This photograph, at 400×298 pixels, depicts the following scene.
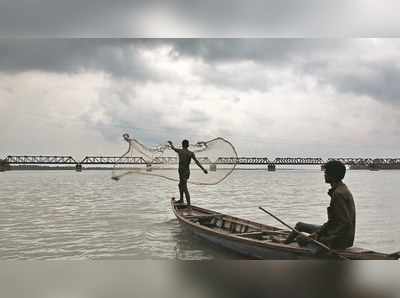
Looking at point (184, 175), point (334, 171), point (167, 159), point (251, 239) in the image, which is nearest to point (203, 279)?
point (251, 239)

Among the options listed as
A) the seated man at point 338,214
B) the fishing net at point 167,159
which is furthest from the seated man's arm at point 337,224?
the fishing net at point 167,159

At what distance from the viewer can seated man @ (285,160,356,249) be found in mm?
2703

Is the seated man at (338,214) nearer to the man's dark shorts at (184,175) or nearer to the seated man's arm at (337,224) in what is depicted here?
the seated man's arm at (337,224)

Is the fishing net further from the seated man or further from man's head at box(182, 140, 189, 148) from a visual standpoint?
the seated man

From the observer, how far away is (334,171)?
2779 millimetres

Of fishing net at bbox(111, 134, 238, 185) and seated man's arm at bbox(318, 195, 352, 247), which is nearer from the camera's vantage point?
seated man's arm at bbox(318, 195, 352, 247)

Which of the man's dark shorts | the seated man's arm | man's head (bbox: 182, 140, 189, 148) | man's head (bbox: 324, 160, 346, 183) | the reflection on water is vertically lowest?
the reflection on water

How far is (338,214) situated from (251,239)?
1.03 meters

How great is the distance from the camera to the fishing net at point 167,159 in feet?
15.9

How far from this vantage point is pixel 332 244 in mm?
2850

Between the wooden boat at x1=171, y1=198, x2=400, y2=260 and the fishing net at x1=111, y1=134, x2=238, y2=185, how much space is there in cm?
53

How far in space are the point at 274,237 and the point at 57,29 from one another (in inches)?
107

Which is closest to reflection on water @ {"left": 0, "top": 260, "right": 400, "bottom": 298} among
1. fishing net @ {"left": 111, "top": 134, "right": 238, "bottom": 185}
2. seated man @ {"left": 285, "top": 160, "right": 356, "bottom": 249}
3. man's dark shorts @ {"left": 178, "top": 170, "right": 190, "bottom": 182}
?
seated man @ {"left": 285, "top": 160, "right": 356, "bottom": 249}

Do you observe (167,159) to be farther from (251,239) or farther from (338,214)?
(338,214)
